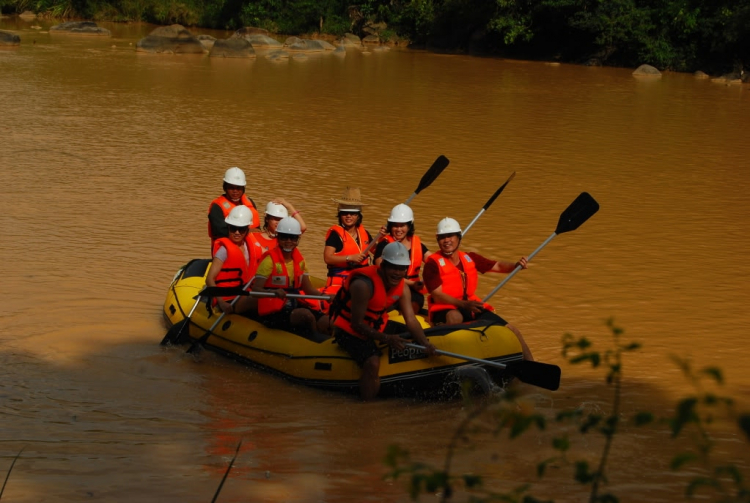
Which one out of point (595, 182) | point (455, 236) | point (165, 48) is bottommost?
point (165, 48)

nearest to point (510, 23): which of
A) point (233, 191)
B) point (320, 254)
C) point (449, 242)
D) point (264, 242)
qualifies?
point (320, 254)

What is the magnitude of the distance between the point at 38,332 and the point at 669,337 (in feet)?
15.9

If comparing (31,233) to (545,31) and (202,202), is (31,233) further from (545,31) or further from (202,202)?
(545,31)

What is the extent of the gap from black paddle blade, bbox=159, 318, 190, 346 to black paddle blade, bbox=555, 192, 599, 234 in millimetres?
2868

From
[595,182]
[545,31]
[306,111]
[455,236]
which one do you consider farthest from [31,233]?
[545,31]

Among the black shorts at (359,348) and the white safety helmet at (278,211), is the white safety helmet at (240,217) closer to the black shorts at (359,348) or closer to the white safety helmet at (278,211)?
the white safety helmet at (278,211)

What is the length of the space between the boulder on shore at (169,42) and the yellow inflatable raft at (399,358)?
25515 millimetres

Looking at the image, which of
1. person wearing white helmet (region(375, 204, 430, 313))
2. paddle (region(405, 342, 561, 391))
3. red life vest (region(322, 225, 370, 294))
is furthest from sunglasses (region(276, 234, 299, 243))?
paddle (region(405, 342, 561, 391))

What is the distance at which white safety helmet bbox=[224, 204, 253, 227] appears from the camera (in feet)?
24.0

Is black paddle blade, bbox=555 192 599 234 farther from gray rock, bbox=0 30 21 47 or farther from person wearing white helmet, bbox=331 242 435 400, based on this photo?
gray rock, bbox=0 30 21 47

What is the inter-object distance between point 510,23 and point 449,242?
91.3 ft

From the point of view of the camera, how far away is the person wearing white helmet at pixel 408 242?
7134 mm

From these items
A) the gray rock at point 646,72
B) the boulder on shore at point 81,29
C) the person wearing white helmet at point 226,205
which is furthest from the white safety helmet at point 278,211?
the boulder on shore at point 81,29

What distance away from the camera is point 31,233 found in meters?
10.3
